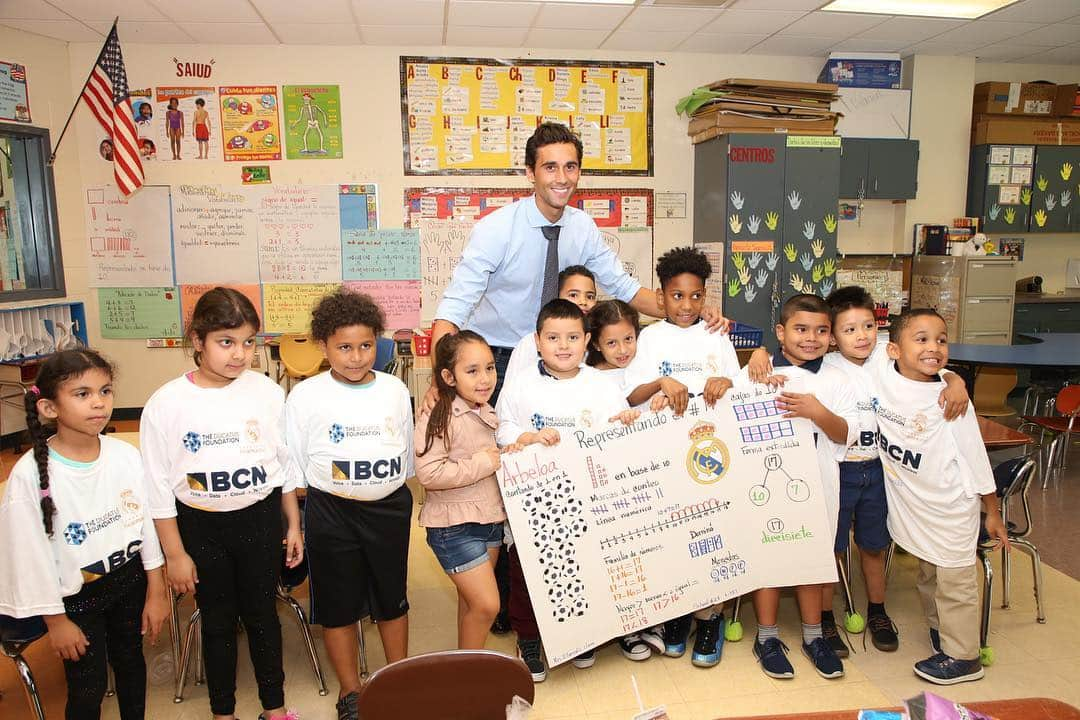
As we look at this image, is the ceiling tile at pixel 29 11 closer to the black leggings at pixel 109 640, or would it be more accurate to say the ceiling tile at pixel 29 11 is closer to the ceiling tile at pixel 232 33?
the ceiling tile at pixel 232 33

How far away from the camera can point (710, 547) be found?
7.90ft

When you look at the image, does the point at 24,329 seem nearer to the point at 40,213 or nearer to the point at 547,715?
the point at 40,213

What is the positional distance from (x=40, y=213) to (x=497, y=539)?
540 centimetres

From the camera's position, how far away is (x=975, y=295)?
629 centimetres

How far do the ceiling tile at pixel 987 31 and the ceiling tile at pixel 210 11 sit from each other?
553cm

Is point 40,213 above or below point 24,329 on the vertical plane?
above

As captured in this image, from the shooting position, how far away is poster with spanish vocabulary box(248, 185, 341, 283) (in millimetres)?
5875

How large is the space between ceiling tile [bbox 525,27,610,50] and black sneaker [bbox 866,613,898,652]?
4678mm

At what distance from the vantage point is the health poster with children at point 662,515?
2250mm

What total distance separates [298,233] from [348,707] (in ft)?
15.0

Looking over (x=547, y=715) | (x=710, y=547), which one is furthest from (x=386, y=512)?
(x=710, y=547)

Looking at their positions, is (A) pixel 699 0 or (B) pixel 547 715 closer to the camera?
(B) pixel 547 715

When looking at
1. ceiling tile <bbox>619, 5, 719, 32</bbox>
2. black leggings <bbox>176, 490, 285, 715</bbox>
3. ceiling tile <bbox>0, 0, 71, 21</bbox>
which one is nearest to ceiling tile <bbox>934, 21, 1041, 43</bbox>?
ceiling tile <bbox>619, 5, 719, 32</bbox>

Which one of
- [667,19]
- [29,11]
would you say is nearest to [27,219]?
[29,11]
